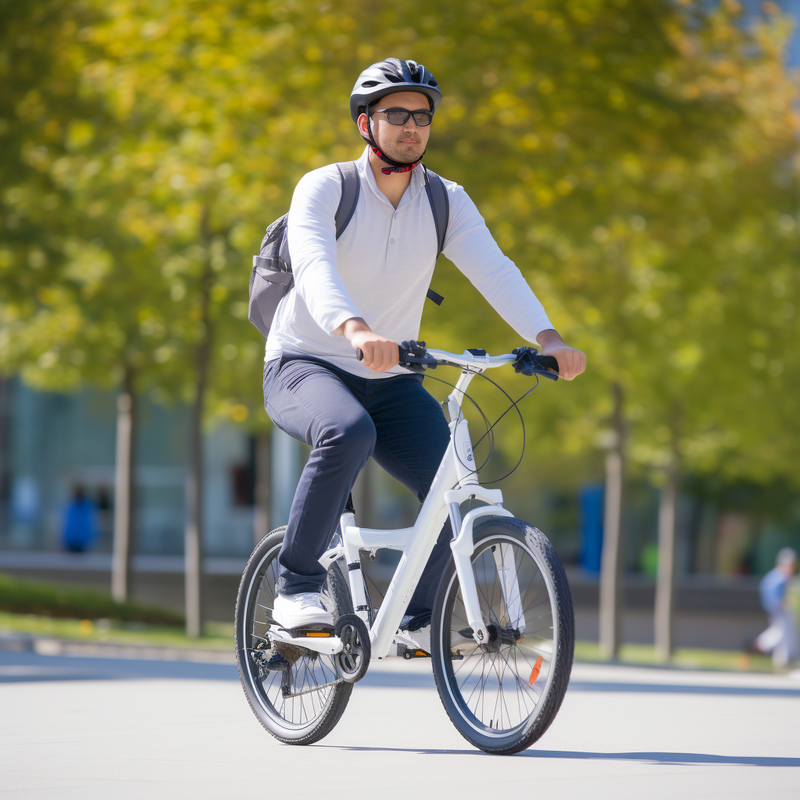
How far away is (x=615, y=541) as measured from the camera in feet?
50.0

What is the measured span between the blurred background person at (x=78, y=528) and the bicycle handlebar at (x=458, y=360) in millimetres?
28212

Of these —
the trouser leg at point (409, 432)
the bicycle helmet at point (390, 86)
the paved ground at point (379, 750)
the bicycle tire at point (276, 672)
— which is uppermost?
the bicycle helmet at point (390, 86)

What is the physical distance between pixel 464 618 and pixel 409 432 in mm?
682

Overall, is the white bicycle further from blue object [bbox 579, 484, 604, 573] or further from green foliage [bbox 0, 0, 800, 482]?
blue object [bbox 579, 484, 604, 573]

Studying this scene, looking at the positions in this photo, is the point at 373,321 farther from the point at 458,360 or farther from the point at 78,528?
the point at 78,528

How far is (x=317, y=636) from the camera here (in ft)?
14.2

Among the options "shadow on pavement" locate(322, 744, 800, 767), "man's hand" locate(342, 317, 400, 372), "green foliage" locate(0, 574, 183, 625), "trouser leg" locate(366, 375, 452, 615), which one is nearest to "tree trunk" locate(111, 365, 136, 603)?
"green foliage" locate(0, 574, 183, 625)

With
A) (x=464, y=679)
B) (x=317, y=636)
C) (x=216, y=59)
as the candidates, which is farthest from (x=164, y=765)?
(x=216, y=59)

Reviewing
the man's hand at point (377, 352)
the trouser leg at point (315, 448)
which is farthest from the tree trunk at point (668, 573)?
the man's hand at point (377, 352)

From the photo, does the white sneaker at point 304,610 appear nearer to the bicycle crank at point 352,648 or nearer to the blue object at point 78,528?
the bicycle crank at point 352,648

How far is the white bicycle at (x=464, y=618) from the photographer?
3828 mm

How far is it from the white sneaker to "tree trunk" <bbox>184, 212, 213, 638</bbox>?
9425 millimetres

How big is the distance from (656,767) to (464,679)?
25.0 inches

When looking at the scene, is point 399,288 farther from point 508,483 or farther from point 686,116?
point 508,483
